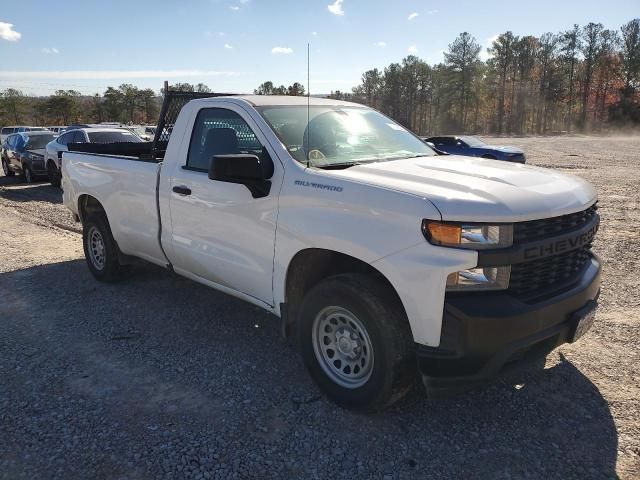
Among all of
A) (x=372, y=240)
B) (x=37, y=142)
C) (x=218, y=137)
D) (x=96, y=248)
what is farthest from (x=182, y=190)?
(x=37, y=142)

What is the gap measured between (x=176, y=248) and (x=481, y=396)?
2741mm

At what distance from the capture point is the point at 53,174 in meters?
15.7

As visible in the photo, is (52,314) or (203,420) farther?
(52,314)

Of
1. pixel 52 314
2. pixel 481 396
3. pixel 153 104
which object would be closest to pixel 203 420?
pixel 481 396

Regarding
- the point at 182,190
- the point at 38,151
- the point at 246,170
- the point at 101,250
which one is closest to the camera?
the point at 246,170

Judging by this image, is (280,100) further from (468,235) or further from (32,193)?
(32,193)

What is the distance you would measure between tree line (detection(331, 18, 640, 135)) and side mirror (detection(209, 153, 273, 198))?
250 ft

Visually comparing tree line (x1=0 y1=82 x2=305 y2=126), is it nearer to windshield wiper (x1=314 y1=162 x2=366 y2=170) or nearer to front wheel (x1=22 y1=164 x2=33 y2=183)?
front wheel (x1=22 y1=164 x2=33 y2=183)

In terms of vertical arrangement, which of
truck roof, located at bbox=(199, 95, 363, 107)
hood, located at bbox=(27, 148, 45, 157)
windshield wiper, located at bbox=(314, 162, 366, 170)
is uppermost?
truck roof, located at bbox=(199, 95, 363, 107)

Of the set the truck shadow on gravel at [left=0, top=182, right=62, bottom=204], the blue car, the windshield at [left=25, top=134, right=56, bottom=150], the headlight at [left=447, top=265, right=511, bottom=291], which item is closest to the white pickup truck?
the headlight at [left=447, top=265, right=511, bottom=291]

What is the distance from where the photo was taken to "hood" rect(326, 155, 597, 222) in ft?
9.09

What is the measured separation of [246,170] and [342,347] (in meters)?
1.31

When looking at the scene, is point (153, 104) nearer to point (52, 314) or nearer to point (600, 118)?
point (600, 118)

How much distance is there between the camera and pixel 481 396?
A: 11.8ft
